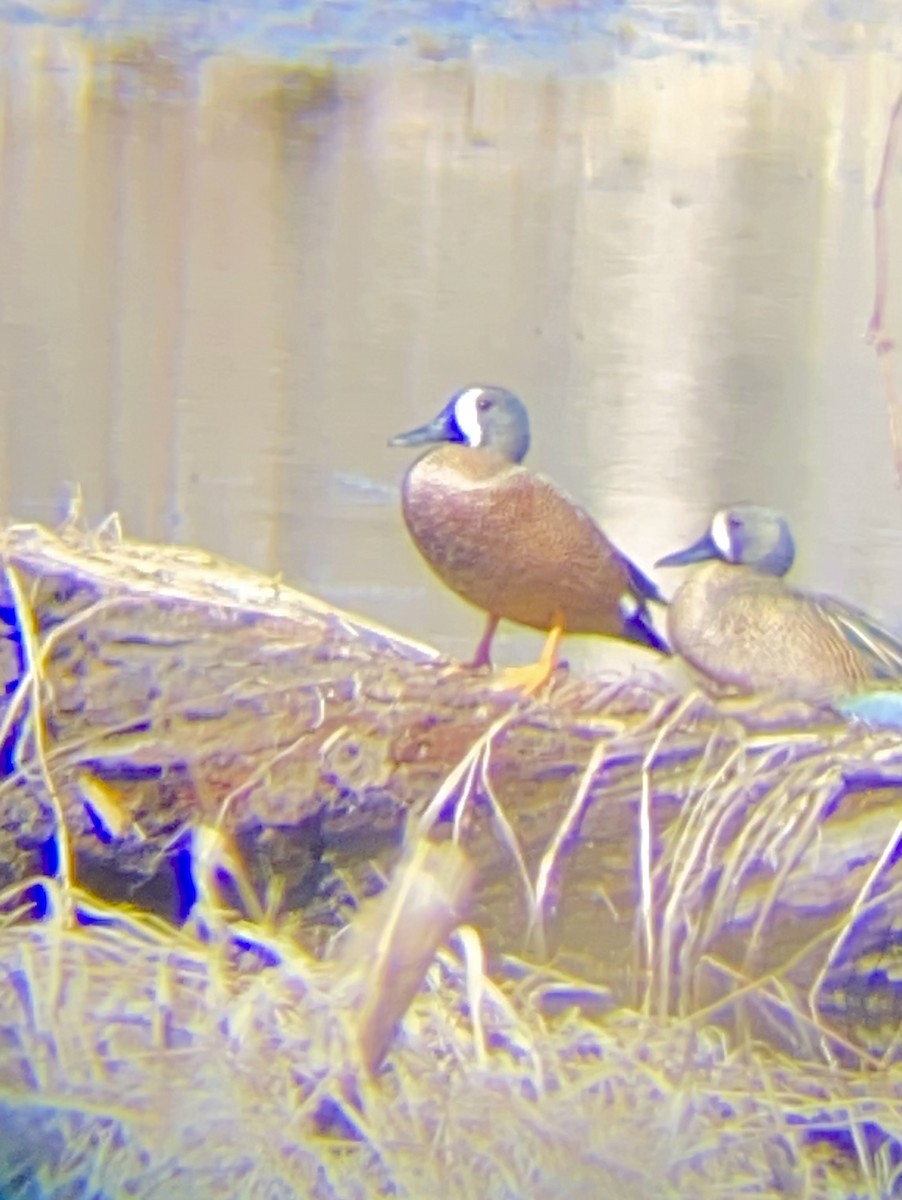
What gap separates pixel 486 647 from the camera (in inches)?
58.4

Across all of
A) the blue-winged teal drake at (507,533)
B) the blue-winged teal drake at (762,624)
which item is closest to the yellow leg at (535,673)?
the blue-winged teal drake at (507,533)

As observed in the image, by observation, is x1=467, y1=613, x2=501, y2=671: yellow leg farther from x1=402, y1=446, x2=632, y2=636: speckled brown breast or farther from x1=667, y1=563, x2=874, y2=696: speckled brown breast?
x1=667, y1=563, x2=874, y2=696: speckled brown breast

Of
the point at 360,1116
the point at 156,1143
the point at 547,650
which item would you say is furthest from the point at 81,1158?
the point at 547,650

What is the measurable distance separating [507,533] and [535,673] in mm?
140

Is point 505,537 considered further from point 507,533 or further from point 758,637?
point 758,637

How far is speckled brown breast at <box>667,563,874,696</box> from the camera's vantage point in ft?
4.68

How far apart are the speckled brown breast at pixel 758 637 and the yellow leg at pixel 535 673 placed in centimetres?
12

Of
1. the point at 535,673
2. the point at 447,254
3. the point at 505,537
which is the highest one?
the point at 447,254

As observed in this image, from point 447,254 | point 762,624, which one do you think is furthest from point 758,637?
point 447,254

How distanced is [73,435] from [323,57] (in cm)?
44

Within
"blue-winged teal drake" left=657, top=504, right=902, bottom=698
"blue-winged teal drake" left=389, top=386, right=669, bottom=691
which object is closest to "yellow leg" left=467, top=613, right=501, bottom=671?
"blue-winged teal drake" left=389, top=386, right=669, bottom=691

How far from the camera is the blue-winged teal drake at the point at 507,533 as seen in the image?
1.43 meters

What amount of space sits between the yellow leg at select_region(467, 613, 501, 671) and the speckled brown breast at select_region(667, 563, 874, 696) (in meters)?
0.18

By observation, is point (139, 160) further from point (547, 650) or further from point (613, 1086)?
point (613, 1086)
